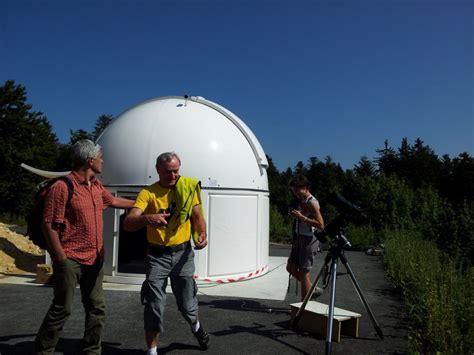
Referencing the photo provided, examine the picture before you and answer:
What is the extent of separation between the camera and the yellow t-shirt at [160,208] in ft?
11.9

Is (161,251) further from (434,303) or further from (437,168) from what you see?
(437,168)

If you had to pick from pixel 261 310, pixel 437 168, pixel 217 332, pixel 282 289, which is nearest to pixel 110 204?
pixel 217 332

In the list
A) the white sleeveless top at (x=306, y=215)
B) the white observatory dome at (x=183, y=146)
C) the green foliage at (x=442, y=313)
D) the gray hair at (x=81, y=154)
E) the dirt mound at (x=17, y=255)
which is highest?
the white observatory dome at (x=183, y=146)

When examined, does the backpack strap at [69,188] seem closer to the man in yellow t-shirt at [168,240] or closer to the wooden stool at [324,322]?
the man in yellow t-shirt at [168,240]

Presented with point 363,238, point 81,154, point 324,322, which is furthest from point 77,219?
point 363,238

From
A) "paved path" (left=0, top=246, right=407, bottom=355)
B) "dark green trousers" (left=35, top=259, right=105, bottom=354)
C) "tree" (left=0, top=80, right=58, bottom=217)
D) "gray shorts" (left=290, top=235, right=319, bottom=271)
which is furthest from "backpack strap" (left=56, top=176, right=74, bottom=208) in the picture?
"tree" (left=0, top=80, right=58, bottom=217)

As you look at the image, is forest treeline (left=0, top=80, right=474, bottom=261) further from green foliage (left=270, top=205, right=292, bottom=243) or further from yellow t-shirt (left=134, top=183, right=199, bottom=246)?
yellow t-shirt (left=134, top=183, right=199, bottom=246)

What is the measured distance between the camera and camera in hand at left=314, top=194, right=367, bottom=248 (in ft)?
13.8

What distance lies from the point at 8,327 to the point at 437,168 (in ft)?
138

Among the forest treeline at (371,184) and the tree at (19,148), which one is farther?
the tree at (19,148)

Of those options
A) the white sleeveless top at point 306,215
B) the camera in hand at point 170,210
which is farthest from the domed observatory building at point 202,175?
the camera in hand at point 170,210

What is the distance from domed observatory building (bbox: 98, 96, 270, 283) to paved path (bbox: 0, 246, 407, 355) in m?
1.06

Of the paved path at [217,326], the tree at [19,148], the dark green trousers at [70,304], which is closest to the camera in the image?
the dark green trousers at [70,304]

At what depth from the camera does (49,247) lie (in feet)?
10.5
